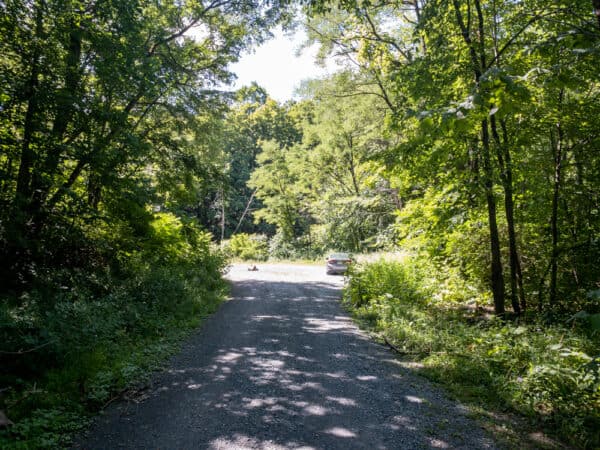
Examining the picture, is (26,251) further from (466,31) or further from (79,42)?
(466,31)

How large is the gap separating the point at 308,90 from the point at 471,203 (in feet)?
38.9

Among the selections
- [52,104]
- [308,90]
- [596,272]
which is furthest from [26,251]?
[308,90]

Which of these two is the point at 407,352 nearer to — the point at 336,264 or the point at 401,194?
the point at 401,194

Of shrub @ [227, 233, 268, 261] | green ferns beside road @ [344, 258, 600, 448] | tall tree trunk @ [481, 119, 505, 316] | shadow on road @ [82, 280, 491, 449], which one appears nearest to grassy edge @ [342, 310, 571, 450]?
green ferns beside road @ [344, 258, 600, 448]

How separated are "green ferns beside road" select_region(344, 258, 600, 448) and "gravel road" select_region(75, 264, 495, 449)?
0.58m

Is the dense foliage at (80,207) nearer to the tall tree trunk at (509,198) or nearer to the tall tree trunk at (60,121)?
the tall tree trunk at (60,121)

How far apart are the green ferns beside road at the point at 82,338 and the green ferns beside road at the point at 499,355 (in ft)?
15.6

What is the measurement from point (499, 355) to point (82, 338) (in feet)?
21.2

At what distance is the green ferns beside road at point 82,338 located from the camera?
13.6 ft

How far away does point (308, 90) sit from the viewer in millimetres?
17062

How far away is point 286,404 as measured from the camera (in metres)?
4.68

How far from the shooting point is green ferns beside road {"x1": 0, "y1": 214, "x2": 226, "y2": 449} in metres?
4.14

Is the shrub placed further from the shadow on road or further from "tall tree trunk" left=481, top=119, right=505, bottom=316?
"tall tree trunk" left=481, top=119, right=505, bottom=316

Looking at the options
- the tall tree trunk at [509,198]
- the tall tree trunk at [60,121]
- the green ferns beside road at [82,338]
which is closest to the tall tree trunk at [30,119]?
the tall tree trunk at [60,121]
